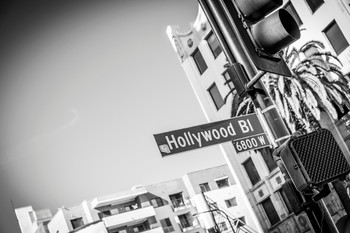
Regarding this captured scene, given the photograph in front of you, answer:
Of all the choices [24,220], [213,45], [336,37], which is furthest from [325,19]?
[24,220]

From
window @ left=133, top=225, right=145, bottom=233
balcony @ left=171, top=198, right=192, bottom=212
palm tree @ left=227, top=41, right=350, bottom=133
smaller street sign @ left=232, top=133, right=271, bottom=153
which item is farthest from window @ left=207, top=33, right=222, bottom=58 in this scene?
window @ left=133, top=225, right=145, bottom=233

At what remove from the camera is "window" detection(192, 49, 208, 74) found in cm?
3750

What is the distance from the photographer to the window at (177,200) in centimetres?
6481

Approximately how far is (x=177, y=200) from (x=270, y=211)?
1267 inches

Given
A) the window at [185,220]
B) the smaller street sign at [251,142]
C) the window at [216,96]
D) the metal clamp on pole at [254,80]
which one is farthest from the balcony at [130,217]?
the metal clamp on pole at [254,80]

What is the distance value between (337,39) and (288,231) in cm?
1479

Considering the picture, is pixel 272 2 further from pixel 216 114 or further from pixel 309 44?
pixel 216 114

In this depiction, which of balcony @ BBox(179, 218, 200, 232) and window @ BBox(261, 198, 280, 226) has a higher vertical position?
balcony @ BBox(179, 218, 200, 232)

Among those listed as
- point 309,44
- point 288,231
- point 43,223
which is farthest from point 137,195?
point 309,44

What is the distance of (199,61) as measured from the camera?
3794cm

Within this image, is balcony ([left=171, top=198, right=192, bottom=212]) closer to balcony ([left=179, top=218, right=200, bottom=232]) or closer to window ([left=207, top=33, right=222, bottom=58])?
balcony ([left=179, top=218, right=200, bottom=232])

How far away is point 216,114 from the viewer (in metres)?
36.7

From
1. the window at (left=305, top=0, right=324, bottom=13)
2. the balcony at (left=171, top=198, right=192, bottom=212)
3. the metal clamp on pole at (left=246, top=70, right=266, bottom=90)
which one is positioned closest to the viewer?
the metal clamp on pole at (left=246, top=70, right=266, bottom=90)

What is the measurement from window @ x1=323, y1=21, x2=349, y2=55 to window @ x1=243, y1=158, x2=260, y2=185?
12.5 m
